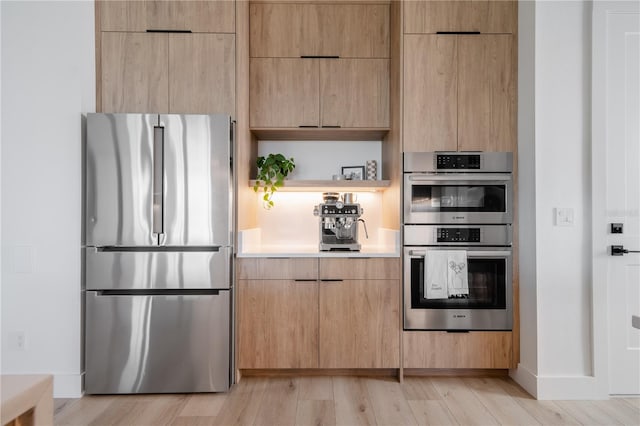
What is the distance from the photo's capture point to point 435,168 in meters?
2.95

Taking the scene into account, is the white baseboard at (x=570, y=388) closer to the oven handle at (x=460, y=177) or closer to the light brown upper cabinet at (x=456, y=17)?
the oven handle at (x=460, y=177)

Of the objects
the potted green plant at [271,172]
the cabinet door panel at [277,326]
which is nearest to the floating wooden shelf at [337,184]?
the potted green plant at [271,172]

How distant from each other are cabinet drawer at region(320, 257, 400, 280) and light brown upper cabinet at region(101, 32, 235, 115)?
1.26 meters

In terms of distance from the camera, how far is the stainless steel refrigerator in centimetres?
268

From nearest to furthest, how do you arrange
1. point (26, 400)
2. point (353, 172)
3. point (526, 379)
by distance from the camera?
point (26, 400) → point (526, 379) → point (353, 172)

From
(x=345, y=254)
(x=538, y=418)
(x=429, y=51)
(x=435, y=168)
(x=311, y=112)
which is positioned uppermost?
(x=429, y=51)

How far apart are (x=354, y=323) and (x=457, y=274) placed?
77cm

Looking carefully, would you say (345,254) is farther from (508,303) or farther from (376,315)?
(508,303)

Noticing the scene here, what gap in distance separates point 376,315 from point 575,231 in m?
1.36

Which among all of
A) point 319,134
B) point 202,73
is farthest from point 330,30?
point 202,73

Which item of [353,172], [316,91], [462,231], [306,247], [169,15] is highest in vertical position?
[169,15]

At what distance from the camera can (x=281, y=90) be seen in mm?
3273

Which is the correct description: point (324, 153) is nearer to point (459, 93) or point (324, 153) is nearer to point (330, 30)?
point (330, 30)

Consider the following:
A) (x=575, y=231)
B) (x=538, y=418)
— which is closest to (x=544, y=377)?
(x=538, y=418)
